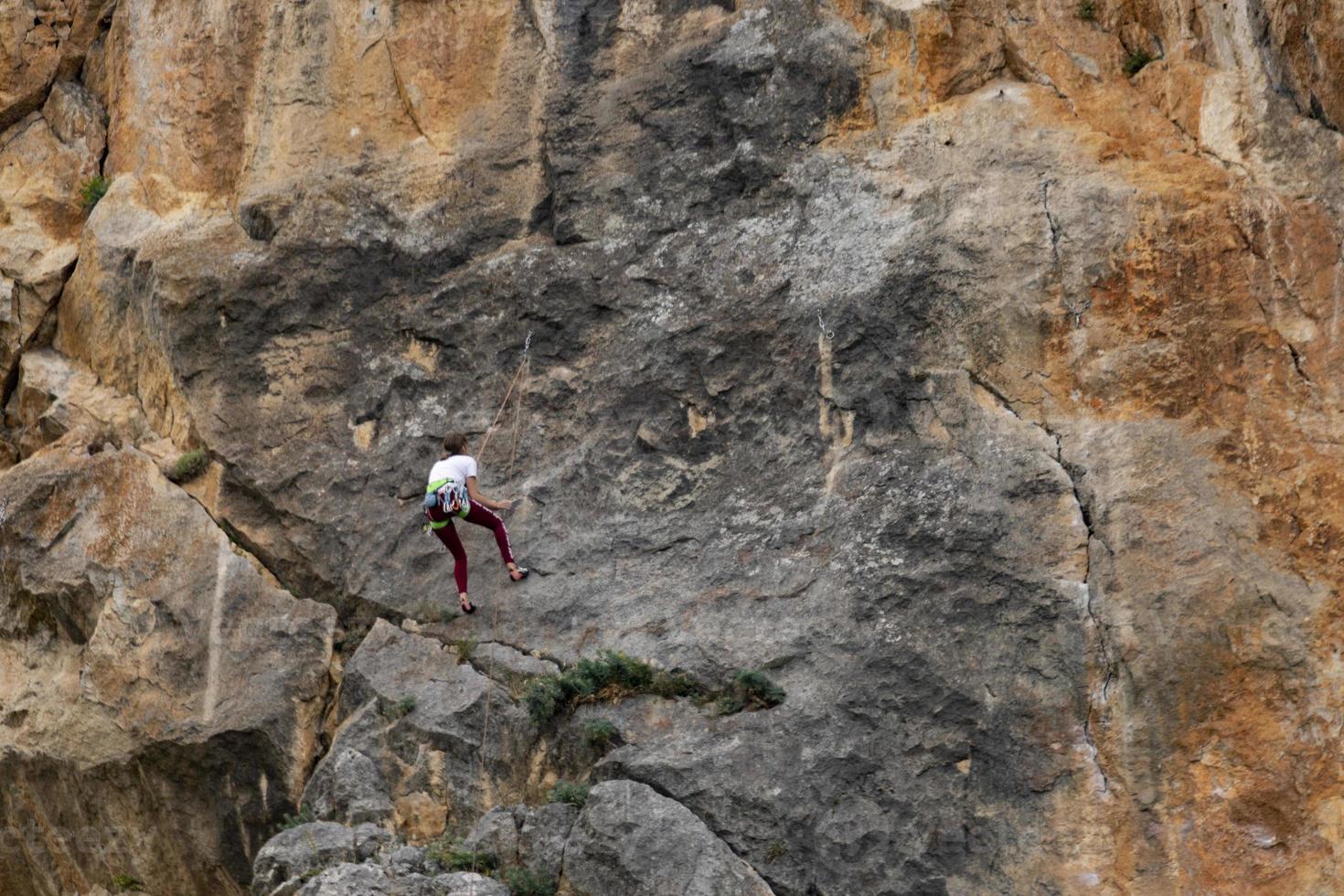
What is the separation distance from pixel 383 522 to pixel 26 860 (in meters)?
4.71

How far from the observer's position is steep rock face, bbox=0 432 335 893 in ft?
45.3

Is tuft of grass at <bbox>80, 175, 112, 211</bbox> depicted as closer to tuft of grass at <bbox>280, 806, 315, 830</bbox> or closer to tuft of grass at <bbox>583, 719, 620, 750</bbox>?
tuft of grass at <bbox>280, 806, 315, 830</bbox>

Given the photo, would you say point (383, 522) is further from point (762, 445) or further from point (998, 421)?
point (998, 421)

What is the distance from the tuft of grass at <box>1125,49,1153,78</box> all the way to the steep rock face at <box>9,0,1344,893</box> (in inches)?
1.1

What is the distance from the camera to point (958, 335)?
43.7 feet

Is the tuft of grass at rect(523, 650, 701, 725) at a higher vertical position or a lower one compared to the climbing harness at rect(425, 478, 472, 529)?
lower

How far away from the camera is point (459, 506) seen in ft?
44.1

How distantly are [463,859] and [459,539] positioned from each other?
9.67 feet

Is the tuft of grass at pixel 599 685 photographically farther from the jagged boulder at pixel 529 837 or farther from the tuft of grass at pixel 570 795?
the jagged boulder at pixel 529 837

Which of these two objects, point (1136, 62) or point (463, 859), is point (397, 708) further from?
point (1136, 62)

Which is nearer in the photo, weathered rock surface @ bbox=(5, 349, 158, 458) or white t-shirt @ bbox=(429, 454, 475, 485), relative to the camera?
white t-shirt @ bbox=(429, 454, 475, 485)

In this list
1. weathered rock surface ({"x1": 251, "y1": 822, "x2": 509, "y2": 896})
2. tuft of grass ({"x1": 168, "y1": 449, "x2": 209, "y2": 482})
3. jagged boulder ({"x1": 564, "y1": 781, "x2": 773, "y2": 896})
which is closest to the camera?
jagged boulder ({"x1": 564, "y1": 781, "x2": 773, "y2": 896})

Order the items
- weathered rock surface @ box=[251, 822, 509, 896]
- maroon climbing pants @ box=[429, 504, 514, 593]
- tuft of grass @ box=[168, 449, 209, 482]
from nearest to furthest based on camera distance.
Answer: weathered rock surface @ box=[251, 822, 509, 896]
maroon climbing pants @ box=[429, 504, 514, 593]
tuft of grass @ box=[168, 449, 209, 482]

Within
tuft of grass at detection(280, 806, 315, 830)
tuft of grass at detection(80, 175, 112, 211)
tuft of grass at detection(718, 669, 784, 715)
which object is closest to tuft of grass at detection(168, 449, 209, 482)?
tuft of grass at detection(280, 806, 315, 830)
